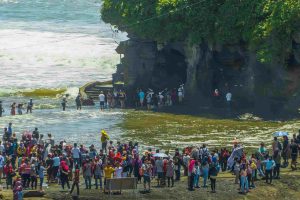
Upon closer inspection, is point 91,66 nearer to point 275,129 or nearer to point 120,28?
point 120,28

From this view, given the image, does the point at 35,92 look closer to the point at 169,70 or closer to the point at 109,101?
the point at 109,101

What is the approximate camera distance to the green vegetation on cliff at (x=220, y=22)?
6128 cm

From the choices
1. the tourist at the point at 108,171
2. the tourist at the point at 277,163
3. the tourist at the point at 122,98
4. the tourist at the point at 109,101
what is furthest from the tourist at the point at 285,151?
the tourist at the point at 109,101

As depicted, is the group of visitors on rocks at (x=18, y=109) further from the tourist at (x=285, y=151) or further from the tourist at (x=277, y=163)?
Result: the tourist at (x=277, y=163)

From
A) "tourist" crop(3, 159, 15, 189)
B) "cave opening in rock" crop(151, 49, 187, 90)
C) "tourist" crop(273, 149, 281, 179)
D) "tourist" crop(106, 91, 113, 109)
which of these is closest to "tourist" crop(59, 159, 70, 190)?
"tourist" crop(3, 159, 15, 189)

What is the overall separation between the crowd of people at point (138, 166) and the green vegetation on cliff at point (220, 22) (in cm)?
1359

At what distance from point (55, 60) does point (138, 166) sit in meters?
61.2

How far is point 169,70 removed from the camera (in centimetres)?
7712

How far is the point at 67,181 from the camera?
4400 centimetres

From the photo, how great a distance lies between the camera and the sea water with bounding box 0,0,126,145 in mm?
66250

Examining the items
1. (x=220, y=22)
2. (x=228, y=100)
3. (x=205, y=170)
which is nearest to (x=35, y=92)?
(x=228, y=100)

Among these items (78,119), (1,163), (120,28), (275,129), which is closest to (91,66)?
(120,28)

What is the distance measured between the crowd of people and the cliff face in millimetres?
14476

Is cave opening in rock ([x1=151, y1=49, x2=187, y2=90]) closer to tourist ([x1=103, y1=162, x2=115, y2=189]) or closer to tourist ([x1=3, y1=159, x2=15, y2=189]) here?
tourist ([x1=3, y1=159, x2=15, y2=189])
